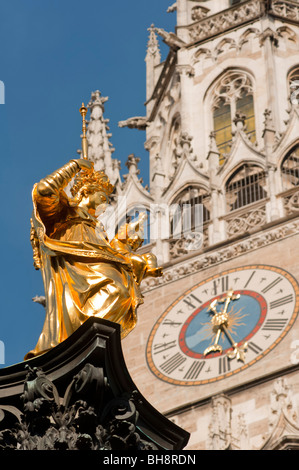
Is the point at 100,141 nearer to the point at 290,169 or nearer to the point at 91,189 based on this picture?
the point at 290,169

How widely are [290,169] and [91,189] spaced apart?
63.7ft

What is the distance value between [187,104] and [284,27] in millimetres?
2753

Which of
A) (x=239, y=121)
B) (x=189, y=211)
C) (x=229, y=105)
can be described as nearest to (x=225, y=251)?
(x=189, y=211)

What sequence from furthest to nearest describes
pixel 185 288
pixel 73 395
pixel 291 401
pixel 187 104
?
pixel 187 104 < pixel 185 288 < pixel 291 401 < pixel 73 395

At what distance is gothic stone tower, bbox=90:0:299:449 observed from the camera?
26344 millimetres

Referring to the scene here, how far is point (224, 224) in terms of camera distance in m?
30.1

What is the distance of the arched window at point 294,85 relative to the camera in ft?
108

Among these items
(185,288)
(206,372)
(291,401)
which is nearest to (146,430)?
(291,401)

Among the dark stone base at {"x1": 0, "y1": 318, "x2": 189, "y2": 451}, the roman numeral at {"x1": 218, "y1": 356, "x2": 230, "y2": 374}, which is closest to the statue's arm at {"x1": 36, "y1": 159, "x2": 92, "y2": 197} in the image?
the dark stone base at {"x1": 0, "y1": 318, "x2": 189, "y2": 451}

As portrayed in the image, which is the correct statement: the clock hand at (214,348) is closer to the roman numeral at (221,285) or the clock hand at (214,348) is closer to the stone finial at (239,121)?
the roman numeral at (221,285)

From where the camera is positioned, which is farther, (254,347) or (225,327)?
(225,327)

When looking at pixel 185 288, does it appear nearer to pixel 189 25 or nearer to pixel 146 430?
pixel 189 25

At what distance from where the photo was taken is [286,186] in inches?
1195

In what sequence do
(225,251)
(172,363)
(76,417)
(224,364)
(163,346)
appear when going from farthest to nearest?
(225,251) < (163,346) < (172,363) < (224,364) < (76,417)
